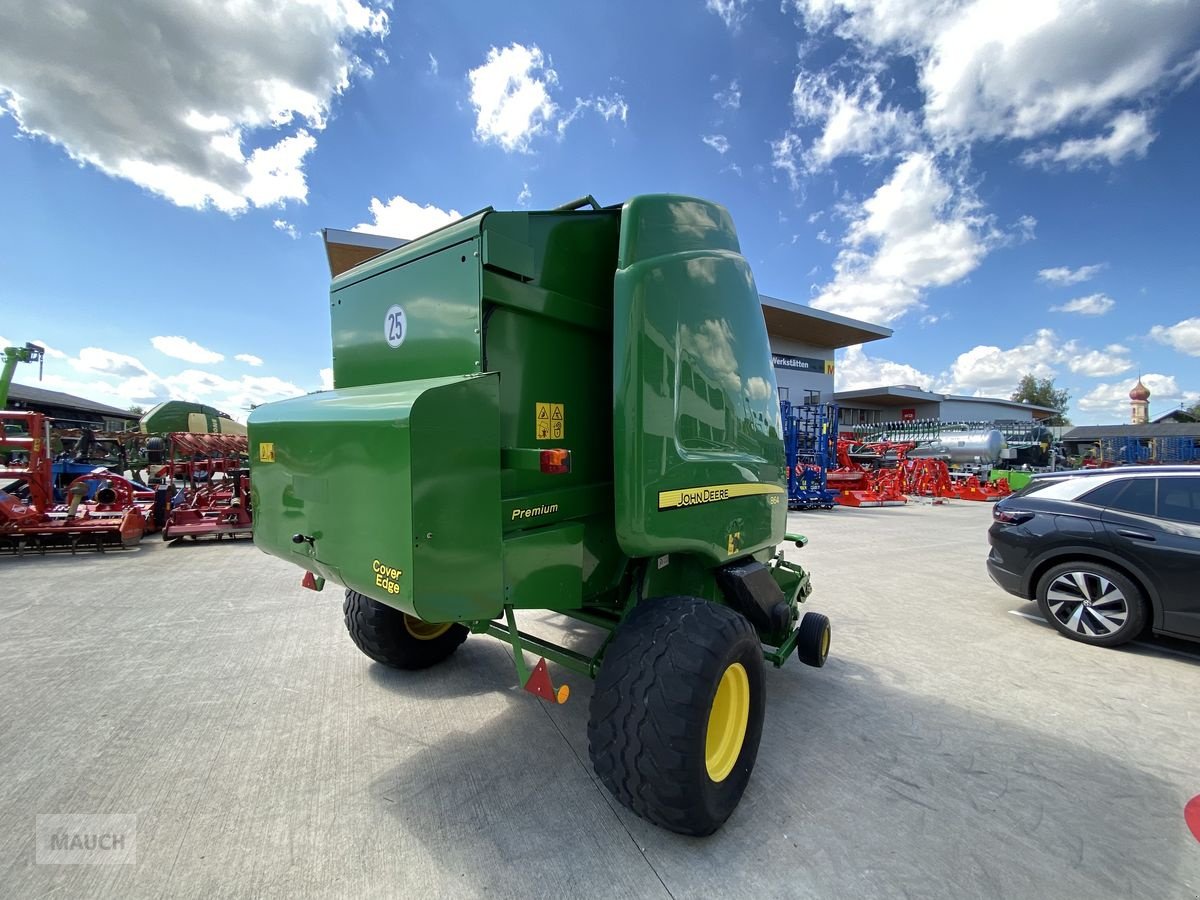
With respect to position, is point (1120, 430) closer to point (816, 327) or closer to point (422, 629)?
point (816, 327)

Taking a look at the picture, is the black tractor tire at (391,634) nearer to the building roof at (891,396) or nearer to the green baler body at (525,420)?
the green baler body at (525,420)

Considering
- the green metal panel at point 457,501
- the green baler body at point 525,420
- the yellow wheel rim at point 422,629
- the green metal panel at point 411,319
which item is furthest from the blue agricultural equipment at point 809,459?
the green metal panel at point 457,501

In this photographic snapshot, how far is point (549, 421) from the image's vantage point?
96.3 inches

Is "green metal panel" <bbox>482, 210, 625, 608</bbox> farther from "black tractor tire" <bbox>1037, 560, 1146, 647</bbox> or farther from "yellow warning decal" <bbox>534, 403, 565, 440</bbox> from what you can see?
"black tractor tire" <bbox>1037, 560, 1146, 647</bbox>

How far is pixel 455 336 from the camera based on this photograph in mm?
2254

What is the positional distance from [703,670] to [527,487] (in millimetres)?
1040

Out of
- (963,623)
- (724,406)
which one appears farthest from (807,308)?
(724,406)

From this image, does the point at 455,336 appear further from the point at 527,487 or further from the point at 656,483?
the point at 656,483

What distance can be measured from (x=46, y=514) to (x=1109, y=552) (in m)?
13.6

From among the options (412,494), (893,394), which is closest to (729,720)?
(412,494)

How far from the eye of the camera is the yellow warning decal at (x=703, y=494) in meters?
2.38

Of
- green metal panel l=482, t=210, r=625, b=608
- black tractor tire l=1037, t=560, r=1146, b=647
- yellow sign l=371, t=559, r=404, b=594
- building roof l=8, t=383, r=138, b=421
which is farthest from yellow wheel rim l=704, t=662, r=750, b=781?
building roof l=8, t=383, r=138, b=421

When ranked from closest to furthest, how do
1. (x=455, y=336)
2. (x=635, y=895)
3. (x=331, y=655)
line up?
(x=635, y=895) → (x=455, y=336) → (x=331, y=655)

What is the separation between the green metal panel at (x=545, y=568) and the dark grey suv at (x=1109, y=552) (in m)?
4.75
